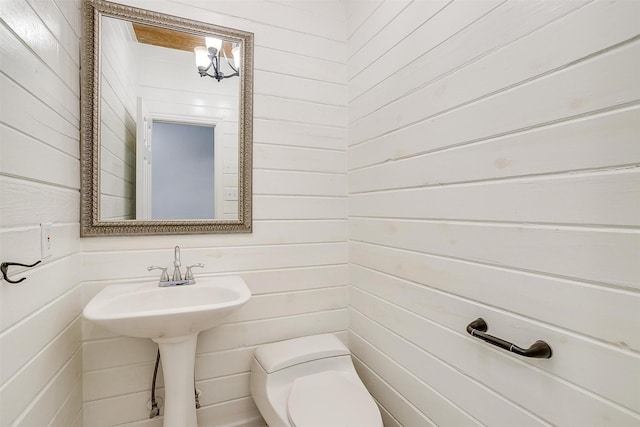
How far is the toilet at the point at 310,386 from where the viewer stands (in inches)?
45.1

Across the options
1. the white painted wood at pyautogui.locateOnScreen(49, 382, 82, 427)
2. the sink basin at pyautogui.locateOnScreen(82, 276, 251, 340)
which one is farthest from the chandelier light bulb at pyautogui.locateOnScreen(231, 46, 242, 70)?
the white painted wood at pyautogui.locateOnScreen(49, 382, 82, 427)

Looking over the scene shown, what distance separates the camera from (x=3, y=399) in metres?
0.73

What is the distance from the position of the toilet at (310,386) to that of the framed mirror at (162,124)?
63 centimetres

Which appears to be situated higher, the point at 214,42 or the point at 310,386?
the point at 214,42

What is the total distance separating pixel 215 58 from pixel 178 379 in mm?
1460

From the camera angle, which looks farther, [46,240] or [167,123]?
[167,123]

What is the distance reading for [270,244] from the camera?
1.62 m

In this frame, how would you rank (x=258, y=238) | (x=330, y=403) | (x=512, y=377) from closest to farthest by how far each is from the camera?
(x=512, y=377) < (x=330, y=403) < (x=258, y=238)

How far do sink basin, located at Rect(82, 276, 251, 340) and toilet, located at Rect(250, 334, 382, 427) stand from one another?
15.1 inches

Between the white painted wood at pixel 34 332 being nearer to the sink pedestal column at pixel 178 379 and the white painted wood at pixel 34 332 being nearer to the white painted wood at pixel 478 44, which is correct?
the sink pedestal column at pixel 178 379

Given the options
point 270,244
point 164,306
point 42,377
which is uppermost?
point 270,244

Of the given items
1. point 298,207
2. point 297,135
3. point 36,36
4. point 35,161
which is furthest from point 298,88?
point 35,161

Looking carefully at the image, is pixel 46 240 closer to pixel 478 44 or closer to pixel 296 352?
pixel 296 352

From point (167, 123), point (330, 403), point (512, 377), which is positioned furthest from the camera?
point (167, 123)
